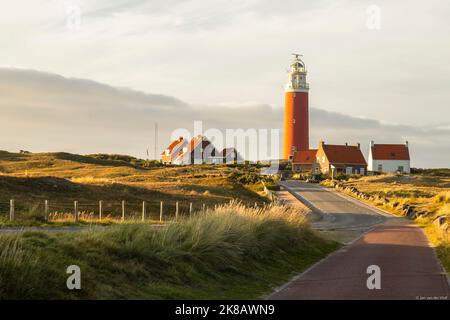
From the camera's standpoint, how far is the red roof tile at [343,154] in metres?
119

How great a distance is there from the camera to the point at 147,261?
15.0 metres

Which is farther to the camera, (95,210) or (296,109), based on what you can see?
(296,109)

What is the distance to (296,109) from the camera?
115875mm

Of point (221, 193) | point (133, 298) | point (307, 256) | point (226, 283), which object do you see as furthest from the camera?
point (221, 193)

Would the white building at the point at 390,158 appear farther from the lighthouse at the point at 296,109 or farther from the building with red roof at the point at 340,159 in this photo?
the lighthouse at the point at 296,109

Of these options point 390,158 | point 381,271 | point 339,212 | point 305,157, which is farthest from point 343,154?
point 381,271

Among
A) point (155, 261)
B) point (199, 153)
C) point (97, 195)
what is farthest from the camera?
point (199, 153)

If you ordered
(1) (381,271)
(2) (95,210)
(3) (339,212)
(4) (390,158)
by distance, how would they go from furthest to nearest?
(4) (390,158)
(3) (339,212)
(2) (95,210)
(1) (381,271)

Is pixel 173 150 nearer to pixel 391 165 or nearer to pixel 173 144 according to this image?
pixel 173 144

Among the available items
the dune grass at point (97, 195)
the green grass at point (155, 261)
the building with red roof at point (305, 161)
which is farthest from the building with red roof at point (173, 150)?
the green grass at point (155, 261)

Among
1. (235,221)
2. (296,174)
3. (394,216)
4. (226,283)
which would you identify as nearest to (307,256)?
(235,221)

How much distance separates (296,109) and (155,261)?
10211 centimetres
